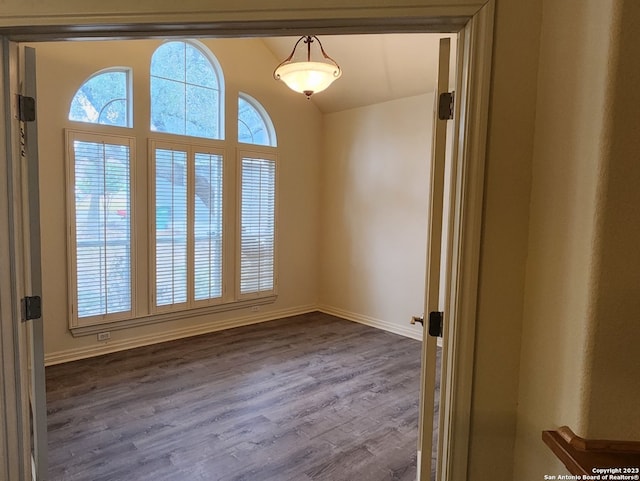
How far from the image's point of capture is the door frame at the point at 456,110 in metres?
1.28

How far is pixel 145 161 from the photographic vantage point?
426cm

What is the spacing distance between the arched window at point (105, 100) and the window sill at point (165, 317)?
203 cm

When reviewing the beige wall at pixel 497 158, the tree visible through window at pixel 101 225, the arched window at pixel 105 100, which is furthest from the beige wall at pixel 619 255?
the arched window at pixel 105 100

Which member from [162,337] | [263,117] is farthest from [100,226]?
[263,117]

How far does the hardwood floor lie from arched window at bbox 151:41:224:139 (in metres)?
2.46

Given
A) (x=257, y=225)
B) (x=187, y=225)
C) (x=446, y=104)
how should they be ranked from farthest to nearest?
(x=257, y=225)
(x=187, y=225)
(x=446, y=104)

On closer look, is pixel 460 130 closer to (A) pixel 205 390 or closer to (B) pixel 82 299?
(A) pixel 205 390

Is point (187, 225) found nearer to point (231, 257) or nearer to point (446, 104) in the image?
point (231, 257)

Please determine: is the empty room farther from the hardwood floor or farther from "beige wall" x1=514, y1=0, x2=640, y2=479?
"beige wall" x1=514, y1=0, x2=640, y2=479

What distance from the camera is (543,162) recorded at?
123 centimetres

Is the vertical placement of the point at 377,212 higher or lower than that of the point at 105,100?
lower

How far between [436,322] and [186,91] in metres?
4.21

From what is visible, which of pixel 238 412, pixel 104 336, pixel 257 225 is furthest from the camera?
pixel 257 225

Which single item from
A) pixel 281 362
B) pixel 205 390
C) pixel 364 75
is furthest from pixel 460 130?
pixel 364 75
